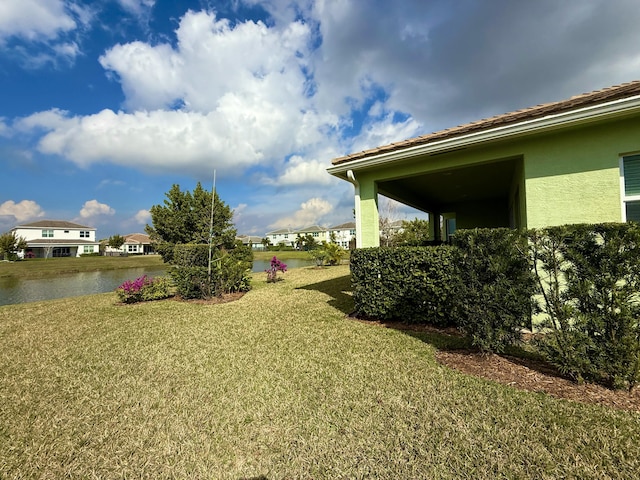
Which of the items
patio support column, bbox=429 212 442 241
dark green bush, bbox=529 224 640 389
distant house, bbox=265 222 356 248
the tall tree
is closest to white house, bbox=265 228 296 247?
distant house, bbox=265 222 356 248

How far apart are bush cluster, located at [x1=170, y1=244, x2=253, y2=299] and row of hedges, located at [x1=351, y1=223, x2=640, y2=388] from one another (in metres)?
8.53

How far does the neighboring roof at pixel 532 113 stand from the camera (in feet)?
14.3

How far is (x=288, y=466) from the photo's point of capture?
226cm

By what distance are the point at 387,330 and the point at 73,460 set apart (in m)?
4.78

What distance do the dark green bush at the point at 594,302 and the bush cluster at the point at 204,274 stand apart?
9.53 metres

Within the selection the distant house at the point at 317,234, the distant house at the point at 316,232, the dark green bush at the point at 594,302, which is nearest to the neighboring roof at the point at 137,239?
the distant house at the point at 317,234

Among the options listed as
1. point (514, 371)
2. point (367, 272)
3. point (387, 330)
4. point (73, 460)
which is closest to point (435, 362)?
point (514, 371)

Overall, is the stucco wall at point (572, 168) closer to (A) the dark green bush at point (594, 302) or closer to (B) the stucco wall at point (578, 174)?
(B) the stucco wall at point (578, 174)

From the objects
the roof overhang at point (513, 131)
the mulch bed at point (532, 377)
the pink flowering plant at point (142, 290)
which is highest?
the roof overhang at point (513, 131)

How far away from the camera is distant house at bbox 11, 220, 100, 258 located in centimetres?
5131

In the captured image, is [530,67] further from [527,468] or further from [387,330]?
[527,468]

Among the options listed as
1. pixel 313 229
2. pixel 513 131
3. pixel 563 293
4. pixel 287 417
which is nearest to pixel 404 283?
pixel 563 293

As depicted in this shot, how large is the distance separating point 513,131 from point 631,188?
202cm

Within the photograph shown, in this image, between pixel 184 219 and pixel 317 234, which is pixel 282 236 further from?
pixel 184 219
